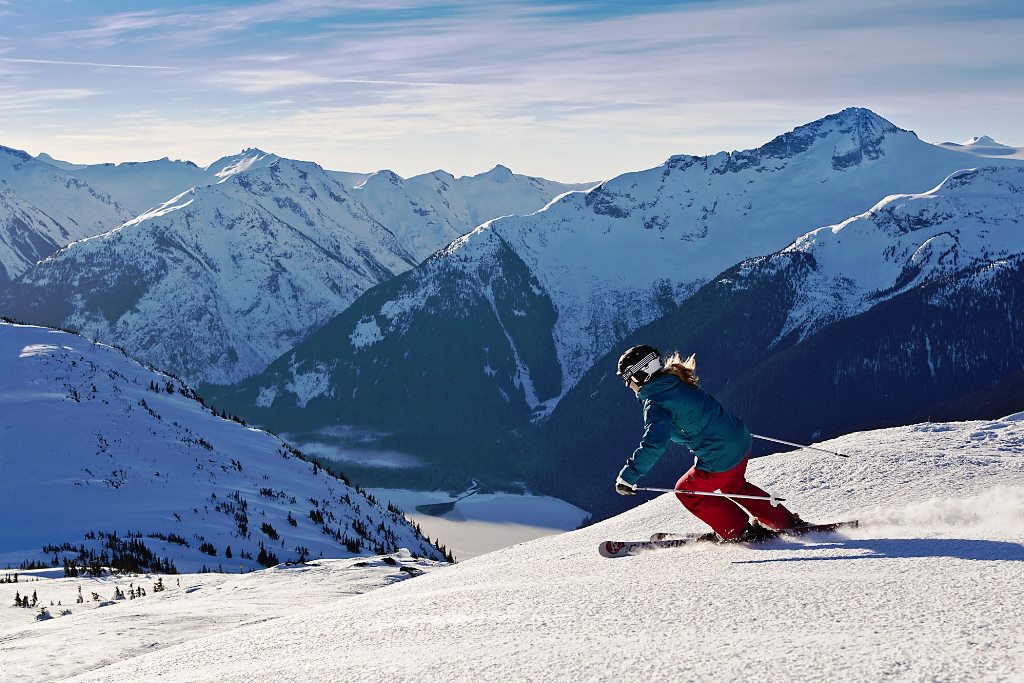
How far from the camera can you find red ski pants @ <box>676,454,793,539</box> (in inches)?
411

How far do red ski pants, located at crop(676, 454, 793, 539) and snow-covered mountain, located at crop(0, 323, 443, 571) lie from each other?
51.5 feet

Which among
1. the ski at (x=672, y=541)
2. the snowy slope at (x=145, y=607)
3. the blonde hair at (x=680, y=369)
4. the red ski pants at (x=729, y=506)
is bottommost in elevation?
the snowy slope at (x=145, y=607)

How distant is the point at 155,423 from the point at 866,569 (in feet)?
118

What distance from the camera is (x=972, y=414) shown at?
149 metres

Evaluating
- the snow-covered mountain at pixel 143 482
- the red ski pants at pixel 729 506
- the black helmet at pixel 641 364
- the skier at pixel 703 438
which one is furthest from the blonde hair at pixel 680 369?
the snow-covered mountain at pixel 143 482

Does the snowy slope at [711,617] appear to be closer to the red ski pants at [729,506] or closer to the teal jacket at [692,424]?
the red ski pants at [729,506]

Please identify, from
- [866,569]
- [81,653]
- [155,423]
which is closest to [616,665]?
[866,569]

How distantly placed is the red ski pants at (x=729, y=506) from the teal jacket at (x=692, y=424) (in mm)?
99

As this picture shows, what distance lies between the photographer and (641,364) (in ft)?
33.9

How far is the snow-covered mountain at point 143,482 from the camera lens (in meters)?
25.9

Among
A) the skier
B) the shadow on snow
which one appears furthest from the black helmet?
the shadow on snow

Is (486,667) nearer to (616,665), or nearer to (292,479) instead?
(616,665)

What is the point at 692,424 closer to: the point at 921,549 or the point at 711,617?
the point at 921,549

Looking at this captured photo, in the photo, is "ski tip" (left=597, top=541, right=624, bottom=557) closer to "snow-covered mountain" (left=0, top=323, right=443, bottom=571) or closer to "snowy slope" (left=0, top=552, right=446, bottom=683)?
"snowy slope" (left=0, top=552, right=446, bottom=683)
